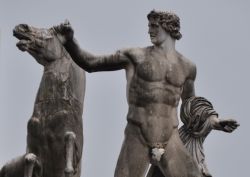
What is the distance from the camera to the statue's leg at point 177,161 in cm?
2039

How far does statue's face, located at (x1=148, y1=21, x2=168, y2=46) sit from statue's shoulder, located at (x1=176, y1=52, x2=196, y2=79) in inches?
15.7

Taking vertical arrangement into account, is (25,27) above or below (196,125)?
above

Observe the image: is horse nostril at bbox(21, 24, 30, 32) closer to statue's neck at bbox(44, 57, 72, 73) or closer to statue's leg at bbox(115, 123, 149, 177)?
statue's neck at bbox(44, 57, 72, 73)

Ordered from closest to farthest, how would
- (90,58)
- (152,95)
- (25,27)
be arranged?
(152,95)
(90,58)
(25,27)

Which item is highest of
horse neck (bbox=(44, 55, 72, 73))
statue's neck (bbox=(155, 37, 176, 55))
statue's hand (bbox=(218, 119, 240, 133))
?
statue's neck (bbox=(155, 37, 176, 55))

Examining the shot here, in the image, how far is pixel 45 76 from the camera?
21.9m

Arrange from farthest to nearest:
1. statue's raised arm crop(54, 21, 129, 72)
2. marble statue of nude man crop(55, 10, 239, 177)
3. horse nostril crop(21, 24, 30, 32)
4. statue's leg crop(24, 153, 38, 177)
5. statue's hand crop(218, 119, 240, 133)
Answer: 1. horse nostril crop(21, 24, 30, 32)
2. statue's leg crop(24, 153, 38, 177)
3. statue's raised arm crop(54, 21, 129, 72)
4. statue's hand crop(218, 119, 240, 133)
5. marble statue of nude man crop(55, 10, 239, 177)

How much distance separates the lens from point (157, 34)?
21.0 meters

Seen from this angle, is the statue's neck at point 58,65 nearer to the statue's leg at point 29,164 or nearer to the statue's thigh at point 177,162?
the statue's leg at point 29,164

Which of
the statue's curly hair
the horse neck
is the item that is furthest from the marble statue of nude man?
the horse neck

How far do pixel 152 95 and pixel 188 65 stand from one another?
0.99 meters

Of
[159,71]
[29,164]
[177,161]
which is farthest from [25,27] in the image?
[177,161]

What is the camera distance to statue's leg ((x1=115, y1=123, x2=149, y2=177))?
796 inches

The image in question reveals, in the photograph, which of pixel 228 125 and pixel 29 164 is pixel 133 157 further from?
pixel 29 164
